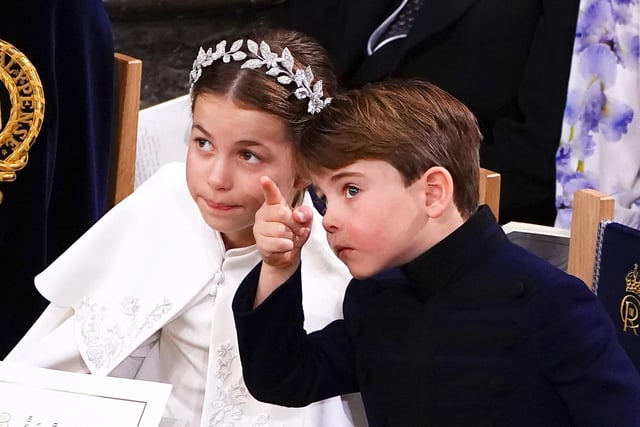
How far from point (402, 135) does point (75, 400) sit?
0.40 metres

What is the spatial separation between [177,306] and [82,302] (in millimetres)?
126

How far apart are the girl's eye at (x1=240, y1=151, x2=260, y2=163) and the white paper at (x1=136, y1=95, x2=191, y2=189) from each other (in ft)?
1.80

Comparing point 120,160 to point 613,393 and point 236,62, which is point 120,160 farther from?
point 613,393

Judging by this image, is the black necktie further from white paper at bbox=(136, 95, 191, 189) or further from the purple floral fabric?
white paper at bbox=(136, 95, 191, 189)

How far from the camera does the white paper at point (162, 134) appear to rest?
1681 millimetres

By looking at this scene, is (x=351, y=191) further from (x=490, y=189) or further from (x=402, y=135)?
(x=490, y=189)

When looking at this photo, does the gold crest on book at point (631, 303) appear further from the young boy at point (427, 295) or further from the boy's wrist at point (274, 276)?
the boy's wrist at point (274, 276)

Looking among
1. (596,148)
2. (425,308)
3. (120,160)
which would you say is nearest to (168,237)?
(425,308)

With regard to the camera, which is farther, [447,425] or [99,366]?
[99,366]

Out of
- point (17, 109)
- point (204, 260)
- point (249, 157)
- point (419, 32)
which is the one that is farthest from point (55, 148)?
point (419, 32)

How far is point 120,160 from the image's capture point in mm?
1709

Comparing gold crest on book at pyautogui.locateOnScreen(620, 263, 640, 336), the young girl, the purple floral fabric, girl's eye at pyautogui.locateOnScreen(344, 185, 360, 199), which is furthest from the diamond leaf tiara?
the purple floral fabric

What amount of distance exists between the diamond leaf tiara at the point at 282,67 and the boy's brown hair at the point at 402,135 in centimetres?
8

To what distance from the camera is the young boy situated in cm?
98
